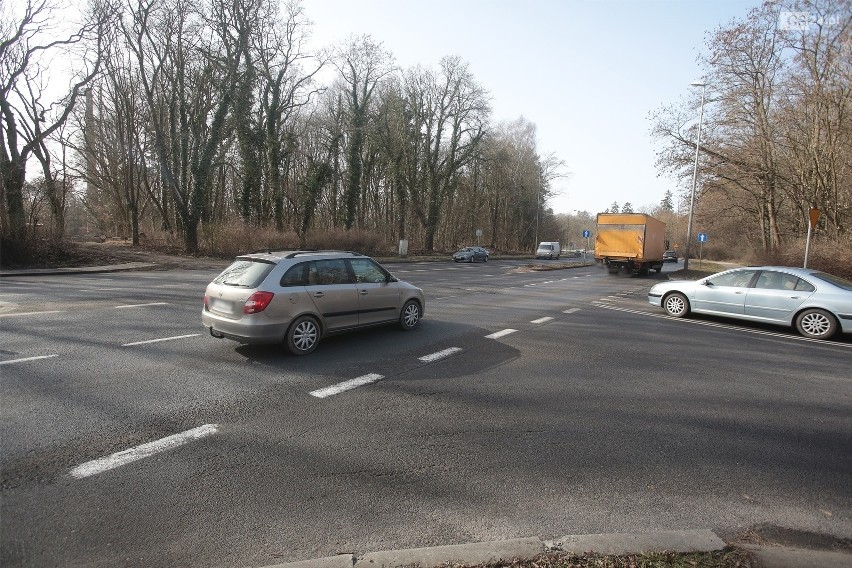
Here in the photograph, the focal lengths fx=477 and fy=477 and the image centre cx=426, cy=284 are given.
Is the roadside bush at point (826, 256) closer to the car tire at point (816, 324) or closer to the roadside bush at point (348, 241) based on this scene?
the car tire at point (816, 324)

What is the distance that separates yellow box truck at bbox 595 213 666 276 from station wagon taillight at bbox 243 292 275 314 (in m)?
23.5

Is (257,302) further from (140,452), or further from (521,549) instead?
(521,549)

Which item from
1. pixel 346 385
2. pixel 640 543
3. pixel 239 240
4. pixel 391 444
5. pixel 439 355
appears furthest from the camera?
pixel 239 240

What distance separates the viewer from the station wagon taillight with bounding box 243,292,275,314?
6.44 metres

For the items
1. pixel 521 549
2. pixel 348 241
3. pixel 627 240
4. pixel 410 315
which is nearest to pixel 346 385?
pixel 521 549

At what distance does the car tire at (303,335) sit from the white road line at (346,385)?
1.37 meters

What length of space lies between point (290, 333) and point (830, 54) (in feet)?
90.0

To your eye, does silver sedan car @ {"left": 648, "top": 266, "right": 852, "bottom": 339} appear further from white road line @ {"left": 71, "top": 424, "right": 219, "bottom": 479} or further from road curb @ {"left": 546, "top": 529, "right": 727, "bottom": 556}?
white road line @ {"left": 71, "top": 424, "right": 219, "bottom": 479}

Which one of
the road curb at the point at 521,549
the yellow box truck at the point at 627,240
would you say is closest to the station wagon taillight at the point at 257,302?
the road curb at the point at 521,549

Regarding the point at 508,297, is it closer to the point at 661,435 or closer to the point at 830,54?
the point at 661,435

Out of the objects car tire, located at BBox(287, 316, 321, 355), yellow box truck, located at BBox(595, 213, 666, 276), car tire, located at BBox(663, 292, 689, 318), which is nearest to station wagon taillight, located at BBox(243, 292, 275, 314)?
car tire, located at BBox(287, 316, 321, 355)

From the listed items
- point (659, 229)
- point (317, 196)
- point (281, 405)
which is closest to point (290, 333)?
point (281, 405)

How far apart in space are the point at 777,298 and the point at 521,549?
9.97 m

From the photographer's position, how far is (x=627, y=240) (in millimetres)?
26078
